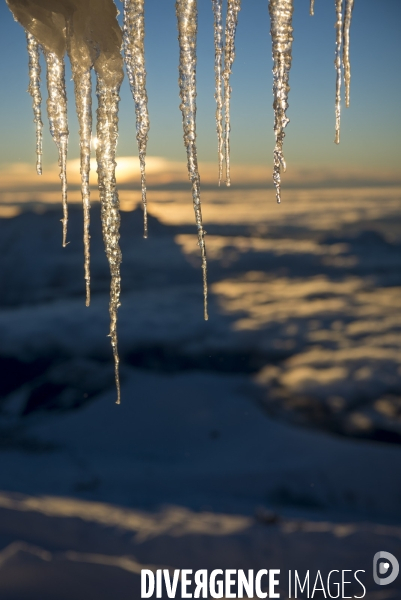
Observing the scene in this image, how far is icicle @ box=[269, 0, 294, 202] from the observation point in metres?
1.90

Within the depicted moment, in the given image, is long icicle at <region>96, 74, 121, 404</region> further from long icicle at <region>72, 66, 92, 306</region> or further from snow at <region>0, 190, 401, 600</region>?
snow at <region>0, 190, 401, 600</region>

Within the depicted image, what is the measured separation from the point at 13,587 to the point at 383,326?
1539 cm

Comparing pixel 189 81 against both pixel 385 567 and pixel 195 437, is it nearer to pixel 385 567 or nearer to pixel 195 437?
pixel 385 567

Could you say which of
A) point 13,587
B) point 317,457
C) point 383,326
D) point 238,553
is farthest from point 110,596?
point 383,326

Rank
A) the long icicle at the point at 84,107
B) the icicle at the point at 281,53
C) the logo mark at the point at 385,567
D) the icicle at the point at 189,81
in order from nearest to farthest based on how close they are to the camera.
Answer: the icicle at the point at 281,53 → the icicle at the point at 189,81 → the long icicle at the point at 84,107 → the logo mark at the point at 385,567

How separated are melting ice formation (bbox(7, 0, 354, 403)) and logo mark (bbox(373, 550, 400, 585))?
3.67m

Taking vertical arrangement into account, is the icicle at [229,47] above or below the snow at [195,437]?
above

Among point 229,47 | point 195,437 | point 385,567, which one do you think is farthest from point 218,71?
point 195,437

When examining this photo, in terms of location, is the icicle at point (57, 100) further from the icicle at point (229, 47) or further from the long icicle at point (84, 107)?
the icicle at point (229, 47)

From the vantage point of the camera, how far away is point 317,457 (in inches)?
313

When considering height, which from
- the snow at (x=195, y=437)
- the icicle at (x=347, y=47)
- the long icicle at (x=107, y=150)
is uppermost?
the icicle at (x=347, y=47)

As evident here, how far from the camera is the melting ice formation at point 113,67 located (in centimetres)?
200

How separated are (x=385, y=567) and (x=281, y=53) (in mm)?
4550

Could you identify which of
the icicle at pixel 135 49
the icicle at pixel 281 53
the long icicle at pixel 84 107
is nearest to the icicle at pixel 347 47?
the icicle at pixel 281 53
